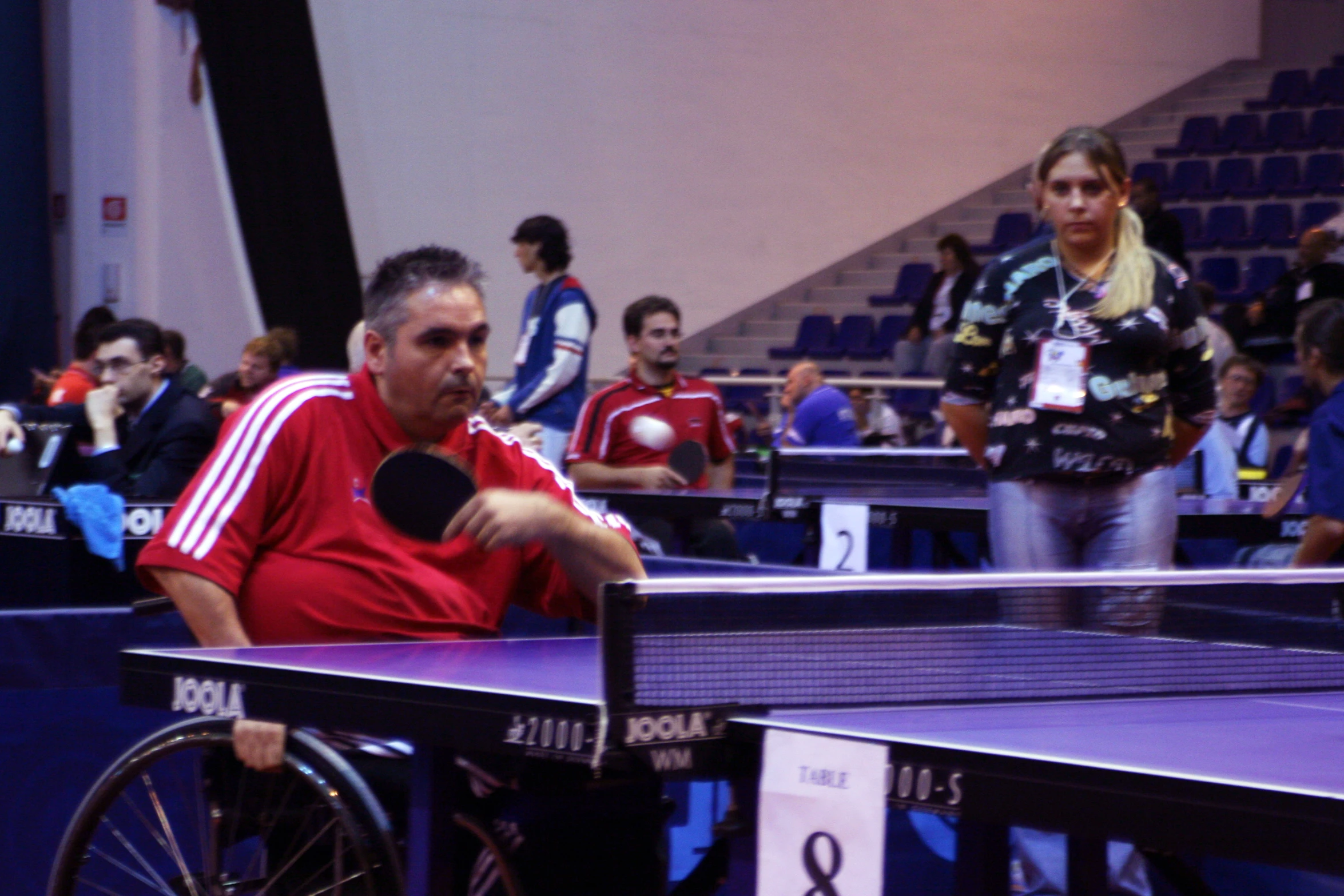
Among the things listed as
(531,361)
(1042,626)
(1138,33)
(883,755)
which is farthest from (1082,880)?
(1138,33)

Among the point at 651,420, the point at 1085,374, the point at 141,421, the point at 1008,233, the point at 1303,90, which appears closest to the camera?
the point at 1085,374

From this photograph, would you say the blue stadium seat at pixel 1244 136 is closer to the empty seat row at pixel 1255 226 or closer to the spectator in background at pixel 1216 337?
the empty seat row at pixel 1255 226

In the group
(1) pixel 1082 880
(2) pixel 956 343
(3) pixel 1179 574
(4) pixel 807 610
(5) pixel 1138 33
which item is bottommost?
(1) pixel 1082 880

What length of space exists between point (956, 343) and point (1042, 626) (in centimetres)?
107

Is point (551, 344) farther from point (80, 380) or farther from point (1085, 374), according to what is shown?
point (1085, 374)

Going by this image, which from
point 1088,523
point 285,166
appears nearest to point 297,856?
point 1088,523

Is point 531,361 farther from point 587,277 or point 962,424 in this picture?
point 587,277

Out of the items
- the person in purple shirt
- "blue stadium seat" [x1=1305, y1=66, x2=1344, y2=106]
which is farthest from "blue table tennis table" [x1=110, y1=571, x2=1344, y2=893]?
"blue stadium seat" [x1=1305, y1=66, x2=1344, y2=106]

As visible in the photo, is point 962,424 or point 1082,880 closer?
point 1082,880

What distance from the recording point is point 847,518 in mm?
4723

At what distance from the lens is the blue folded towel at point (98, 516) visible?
174 inches

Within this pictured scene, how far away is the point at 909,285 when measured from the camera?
1357cm

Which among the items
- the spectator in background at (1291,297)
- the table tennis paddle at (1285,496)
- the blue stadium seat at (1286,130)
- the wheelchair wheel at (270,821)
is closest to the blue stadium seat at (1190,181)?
the blue stadium seat at (1286,130)

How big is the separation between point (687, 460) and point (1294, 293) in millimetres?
5689
